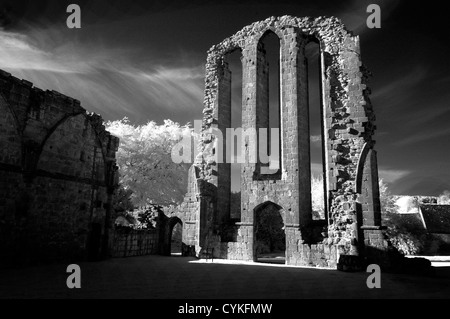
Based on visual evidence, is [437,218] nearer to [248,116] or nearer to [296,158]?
[296,158]

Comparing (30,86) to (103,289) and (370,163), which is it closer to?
(103,289)

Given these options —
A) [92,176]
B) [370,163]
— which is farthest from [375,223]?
[92,176]

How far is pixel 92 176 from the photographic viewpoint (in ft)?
44.6

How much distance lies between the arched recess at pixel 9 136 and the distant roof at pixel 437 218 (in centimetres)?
2669

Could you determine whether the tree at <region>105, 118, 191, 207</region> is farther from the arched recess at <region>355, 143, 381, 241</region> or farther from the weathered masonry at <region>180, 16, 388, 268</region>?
the arched recess at <region>355, 143, 381, 241</region>

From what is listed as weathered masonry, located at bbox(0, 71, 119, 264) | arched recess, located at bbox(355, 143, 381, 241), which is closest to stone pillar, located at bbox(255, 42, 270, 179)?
arched recess, located at bbox(355, 143, 381, 241)

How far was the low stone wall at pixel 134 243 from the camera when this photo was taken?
14938mm

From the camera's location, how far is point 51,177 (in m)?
11.8

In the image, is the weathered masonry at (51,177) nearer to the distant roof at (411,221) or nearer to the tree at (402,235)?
the tree at (402,235)

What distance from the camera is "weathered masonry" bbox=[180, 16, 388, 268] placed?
12.9 m

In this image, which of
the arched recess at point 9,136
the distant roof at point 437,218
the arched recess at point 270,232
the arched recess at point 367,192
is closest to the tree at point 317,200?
the arched recess at point 270,232

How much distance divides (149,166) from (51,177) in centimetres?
1800

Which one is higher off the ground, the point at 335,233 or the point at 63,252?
the point at 335,233
